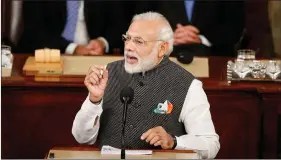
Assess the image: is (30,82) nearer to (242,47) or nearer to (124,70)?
(124,70)

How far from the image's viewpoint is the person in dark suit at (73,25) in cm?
361

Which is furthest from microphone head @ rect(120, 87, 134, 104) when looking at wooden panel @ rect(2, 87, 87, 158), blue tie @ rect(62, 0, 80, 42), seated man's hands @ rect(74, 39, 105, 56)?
blue tie @ rect(62, 0, 80, 42)

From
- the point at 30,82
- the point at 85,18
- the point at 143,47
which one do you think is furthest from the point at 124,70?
the point at 85,18

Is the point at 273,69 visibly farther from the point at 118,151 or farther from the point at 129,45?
the point at 118,151

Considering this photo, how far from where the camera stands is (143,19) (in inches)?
103

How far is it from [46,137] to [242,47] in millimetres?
1061

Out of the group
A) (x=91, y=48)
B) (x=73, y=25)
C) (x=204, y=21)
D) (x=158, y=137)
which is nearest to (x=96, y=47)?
(x=91, y=48)

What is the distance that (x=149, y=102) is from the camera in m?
2.70

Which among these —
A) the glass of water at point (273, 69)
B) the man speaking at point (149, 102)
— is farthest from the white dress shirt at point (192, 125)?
the glass of water at point (273, 69)

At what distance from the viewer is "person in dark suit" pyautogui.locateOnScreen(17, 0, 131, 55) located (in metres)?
3.61

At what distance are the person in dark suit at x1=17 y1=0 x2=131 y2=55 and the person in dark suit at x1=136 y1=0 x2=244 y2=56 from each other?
0.49 feet

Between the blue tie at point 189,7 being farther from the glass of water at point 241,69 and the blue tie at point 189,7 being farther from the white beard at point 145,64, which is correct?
the white beard at point 145,64

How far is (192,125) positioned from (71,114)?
2.01 feet

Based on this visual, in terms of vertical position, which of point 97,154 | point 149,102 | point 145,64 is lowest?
point 97,154
